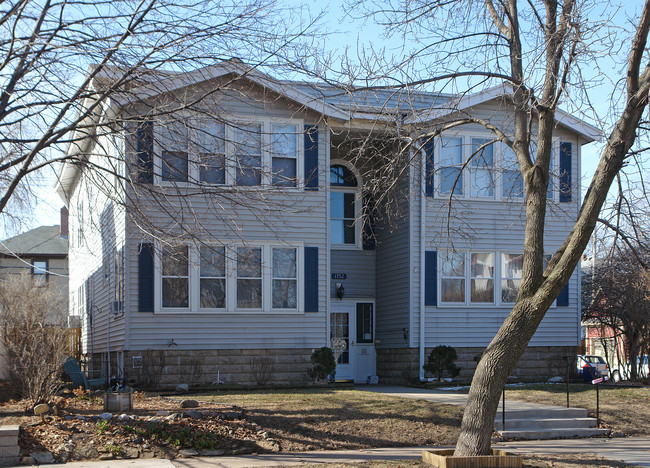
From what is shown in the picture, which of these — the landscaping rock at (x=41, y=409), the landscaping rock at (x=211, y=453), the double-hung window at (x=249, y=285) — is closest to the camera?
the landscaping rock at (x=211, y=453)

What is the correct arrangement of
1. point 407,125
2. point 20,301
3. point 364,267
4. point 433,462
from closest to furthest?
point 433,462 → point 407,125 → point 20,301 → point 364,267

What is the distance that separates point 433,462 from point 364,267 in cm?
1212

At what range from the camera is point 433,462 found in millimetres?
8430

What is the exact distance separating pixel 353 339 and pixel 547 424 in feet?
28.1

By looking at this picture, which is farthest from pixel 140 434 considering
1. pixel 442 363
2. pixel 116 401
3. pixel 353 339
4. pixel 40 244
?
pixel 40 244

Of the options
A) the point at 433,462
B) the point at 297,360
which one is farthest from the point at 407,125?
the point at 297,360

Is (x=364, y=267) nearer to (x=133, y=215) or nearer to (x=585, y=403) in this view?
(x=585, y=403)

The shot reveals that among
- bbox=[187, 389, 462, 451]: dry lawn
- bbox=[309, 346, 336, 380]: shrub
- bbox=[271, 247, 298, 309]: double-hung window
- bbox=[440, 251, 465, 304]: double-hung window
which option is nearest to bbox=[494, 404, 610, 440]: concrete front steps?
bbox=[187, 389, 462, 451]: dry lawn

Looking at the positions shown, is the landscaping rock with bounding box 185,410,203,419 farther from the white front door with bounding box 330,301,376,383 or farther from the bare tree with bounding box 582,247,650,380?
the bare tree with bounding box 582,247,650,380

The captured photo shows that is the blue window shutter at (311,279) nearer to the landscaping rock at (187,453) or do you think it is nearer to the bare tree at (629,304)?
the bare tree at (629,304)

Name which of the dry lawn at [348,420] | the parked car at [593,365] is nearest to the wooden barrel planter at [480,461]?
the dry lawn at [348,420]

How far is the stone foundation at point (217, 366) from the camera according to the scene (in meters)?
15.9

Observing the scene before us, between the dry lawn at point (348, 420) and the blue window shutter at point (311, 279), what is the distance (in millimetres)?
3908

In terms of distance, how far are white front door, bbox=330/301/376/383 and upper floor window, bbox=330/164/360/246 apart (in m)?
1.82
